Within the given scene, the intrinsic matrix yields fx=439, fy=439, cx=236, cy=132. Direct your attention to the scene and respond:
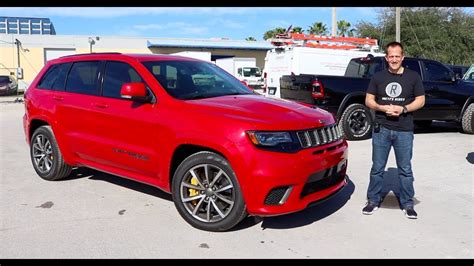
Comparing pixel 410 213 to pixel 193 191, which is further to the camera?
pixel 410 213

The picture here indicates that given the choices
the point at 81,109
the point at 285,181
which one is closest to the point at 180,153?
the point at 285,181

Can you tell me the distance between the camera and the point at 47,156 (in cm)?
590

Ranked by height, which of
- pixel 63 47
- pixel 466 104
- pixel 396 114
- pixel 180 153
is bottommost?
pixel 180 153

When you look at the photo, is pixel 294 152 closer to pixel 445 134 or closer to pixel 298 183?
pixel 298 183

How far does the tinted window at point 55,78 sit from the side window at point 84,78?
14 cm

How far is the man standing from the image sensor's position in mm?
4418

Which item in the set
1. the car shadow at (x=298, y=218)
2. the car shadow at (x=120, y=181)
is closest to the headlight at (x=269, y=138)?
the car shadow at (x=298, y=218)

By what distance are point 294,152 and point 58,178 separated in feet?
11.7

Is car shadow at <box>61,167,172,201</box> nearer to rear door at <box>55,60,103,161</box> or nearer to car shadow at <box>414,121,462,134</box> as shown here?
rear door at <box>55,60,103,161</box>

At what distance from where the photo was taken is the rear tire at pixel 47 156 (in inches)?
223

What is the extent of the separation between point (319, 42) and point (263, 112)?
1121cm

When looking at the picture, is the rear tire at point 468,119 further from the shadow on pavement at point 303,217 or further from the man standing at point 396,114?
the shadow on pavement at point 303,217

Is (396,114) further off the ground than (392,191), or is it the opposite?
(396,114)

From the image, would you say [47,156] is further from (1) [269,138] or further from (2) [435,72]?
(2) [435,72]
